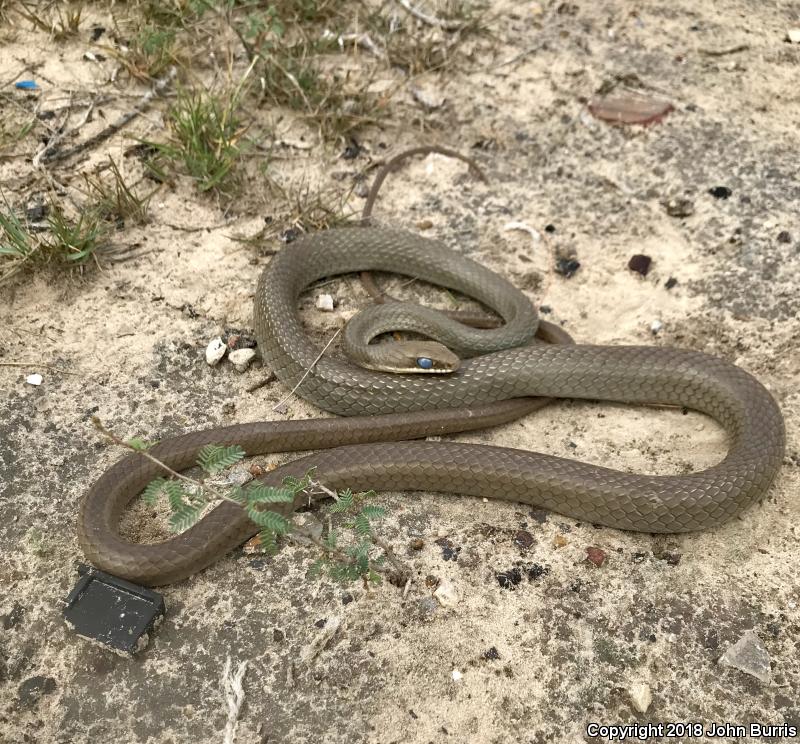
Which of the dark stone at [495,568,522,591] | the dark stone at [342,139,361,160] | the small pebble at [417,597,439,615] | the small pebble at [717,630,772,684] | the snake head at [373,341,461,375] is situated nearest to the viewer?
the small pebble at [717,630,772,684]

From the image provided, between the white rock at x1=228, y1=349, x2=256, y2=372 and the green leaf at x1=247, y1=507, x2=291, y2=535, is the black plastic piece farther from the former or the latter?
the white rock at x1=228, y1=349, x2=256, y2=372

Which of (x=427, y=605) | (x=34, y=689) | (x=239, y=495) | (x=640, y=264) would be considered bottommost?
(x=34, y=689)

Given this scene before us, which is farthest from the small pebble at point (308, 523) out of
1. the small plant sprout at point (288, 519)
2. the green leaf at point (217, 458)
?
the green leaf at point (217, 458)

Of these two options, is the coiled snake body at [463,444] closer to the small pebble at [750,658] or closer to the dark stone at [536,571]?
the dark stone at [536,571]

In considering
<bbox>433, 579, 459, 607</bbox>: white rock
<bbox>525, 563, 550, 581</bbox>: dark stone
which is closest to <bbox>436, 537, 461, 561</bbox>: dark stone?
<bbox>433, 579, 459, 607</bbox>: white rock

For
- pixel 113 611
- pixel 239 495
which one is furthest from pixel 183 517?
pixel 113 611

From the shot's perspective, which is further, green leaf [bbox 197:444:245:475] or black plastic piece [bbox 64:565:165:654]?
black plastic piece [bbox 64:565:165:654]

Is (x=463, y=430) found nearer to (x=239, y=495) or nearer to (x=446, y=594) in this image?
(x=446, y=594)
